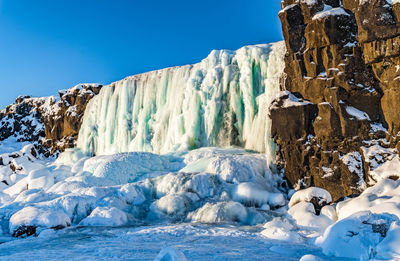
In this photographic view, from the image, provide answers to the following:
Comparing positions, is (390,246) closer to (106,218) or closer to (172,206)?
(172,206)

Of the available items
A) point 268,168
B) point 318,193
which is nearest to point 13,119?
point 268,168

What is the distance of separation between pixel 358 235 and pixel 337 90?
6.48 m

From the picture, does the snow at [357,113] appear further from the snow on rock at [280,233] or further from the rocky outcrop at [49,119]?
the rocky outcrop at [49,119]

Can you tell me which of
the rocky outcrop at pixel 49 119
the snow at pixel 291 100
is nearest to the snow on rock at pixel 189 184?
the snow at pixel 291 100

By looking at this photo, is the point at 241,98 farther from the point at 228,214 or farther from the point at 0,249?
the point at 0,249

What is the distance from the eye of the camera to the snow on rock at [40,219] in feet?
30.4

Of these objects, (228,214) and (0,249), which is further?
(228,214)

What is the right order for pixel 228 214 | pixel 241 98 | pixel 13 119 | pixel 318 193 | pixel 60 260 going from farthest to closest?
1. pixel 13 119
2. pixel 241 98
3. pixel 318 193
4. pixel 228 214
5. pixel 60 260

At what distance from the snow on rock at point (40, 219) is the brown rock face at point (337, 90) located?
754cm

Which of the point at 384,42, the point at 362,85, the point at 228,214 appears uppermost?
the point at 384,42

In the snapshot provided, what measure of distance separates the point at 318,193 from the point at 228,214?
285 centimetres

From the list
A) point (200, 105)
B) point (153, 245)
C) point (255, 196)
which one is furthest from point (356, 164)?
point (200, 105)

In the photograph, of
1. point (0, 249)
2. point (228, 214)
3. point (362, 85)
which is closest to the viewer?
→ point (0, 249)

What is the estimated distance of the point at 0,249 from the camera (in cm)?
755
